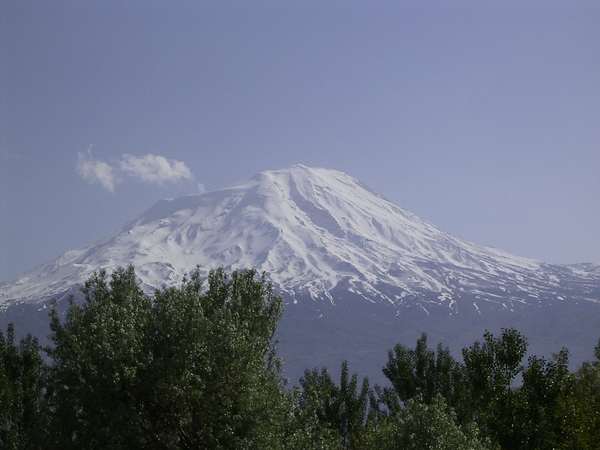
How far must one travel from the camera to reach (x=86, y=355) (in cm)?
2289

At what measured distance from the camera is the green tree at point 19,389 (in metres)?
34.6

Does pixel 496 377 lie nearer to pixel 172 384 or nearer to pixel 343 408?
pixel 172 384

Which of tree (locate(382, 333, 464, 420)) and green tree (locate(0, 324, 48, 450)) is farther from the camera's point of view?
tree (locate(382, 333, 464, 420))

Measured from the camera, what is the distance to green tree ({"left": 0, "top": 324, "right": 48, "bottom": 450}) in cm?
3462

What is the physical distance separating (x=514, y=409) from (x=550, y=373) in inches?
88.2

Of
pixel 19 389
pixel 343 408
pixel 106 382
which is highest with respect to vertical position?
pixel 19 389


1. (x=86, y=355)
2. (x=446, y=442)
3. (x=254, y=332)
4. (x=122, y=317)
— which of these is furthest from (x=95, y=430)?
(x=446, y=442)

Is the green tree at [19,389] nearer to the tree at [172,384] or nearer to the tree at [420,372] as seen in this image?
the tree at [172,384]

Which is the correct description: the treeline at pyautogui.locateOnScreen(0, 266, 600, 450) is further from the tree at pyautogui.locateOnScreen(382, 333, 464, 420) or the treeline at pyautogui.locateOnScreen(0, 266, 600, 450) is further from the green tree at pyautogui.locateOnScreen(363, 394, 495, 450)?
the tree at pyautogui.locateOnScreen(382, 333, 464, 420)

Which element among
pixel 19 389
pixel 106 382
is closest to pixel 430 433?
pixel 106 382

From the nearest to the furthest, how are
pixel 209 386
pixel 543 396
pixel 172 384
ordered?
pixel 172 384 → pixel 209 386 → pixel 543 396

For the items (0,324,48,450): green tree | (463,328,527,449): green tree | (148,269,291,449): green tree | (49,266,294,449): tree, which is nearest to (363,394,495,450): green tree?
(463,328,527,449): green tree

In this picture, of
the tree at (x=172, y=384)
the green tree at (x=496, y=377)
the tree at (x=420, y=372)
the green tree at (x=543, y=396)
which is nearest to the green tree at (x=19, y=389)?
the tree at (x=172, y=384)

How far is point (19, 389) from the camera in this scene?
125 feet
